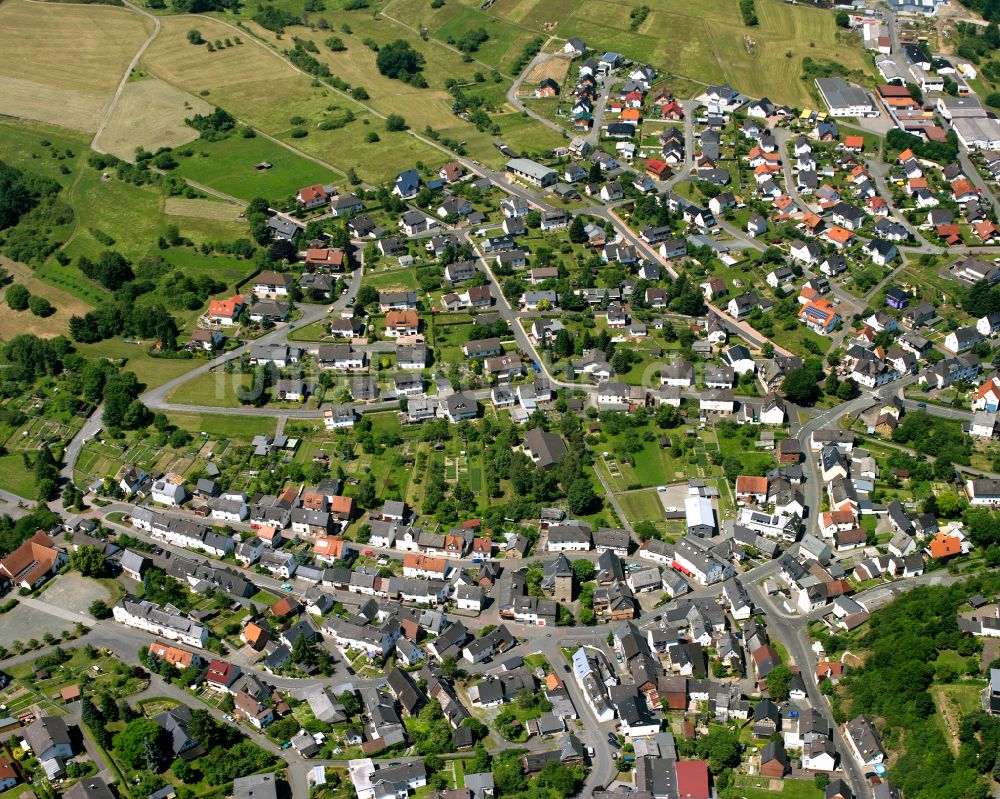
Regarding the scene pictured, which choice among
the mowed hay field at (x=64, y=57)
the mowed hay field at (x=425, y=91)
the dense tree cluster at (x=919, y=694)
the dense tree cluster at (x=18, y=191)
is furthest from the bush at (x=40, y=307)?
the dense tree cluster at (x=919, y=694)

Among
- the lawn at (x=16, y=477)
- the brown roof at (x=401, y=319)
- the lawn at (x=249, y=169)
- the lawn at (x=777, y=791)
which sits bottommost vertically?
the lawn at (x=16, y=477)

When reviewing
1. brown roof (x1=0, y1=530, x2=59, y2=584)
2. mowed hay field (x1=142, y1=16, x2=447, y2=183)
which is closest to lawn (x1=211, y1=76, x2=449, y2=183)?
mowed hay field (x1=142, y1=16, x2=447, y2=183)

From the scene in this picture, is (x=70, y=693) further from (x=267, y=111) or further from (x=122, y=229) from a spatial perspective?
(x=267, y=111)

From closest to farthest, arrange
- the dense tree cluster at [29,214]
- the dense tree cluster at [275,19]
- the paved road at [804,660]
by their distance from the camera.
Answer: the paved road at [804,660] < the dense tree cluster at [29,214] < the dense tree cluster at [275,19]

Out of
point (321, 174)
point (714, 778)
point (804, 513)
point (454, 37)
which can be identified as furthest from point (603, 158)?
point (714, 778)

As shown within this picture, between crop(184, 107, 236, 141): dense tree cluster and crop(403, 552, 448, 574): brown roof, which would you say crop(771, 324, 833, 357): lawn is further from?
crop(184, 107, 236, 141): dense tree cluster

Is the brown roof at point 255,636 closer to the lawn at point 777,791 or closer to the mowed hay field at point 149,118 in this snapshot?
the lawn at point 777,791
